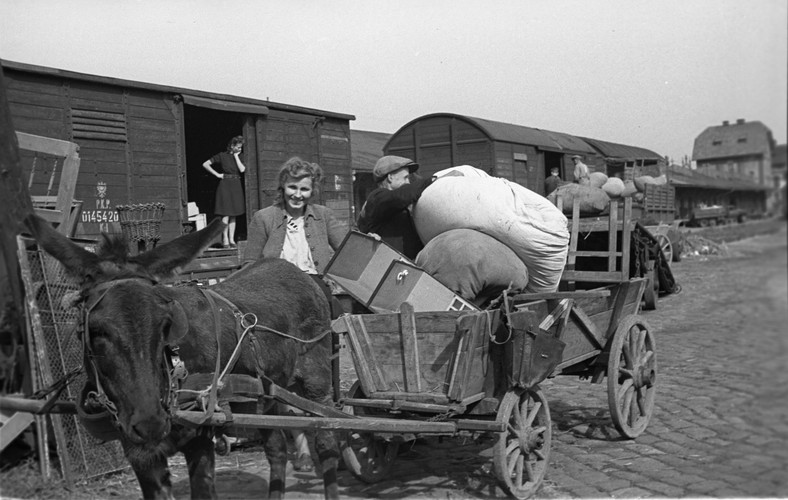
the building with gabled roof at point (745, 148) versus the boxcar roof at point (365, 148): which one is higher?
the boxcar roof at point (365, 148)

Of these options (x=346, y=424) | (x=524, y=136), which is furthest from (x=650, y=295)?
(x=524, y=136)

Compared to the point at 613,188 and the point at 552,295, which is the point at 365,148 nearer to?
the point at 613,188

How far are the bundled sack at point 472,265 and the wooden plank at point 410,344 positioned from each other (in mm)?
445

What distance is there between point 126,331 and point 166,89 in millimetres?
10059

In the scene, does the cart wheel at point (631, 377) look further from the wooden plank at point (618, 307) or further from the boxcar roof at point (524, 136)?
the boxcar roof at point (524, 136)

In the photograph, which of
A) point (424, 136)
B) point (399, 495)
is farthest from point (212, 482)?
point (424, 136)

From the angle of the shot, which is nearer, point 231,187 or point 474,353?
point 474,353

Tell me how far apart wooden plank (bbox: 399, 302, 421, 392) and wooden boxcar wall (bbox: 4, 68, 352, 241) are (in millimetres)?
7248

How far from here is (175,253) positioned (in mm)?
2961

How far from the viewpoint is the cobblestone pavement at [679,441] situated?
6.19 ft

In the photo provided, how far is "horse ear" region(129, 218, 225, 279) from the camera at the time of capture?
2.91 m

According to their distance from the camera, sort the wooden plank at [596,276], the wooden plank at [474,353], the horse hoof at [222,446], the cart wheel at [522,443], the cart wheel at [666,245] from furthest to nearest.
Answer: the cart wheel at [666,245], the wooden plank at [596,276], the cart wheel at [522,443], the wooden plank at [474,353], the horse hoof at [222,446]

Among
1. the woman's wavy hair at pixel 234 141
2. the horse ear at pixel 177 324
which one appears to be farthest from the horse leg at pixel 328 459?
the woman's wavy hair at pixel 234 141

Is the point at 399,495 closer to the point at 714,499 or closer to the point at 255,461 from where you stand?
the point at 255,461
